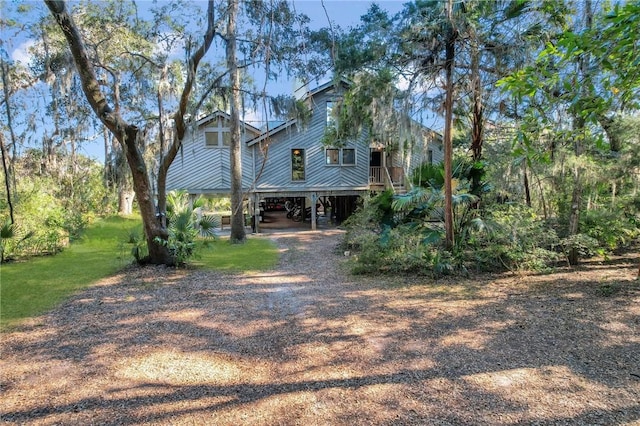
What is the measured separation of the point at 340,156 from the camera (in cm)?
1711

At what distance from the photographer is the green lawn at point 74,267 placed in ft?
18.7

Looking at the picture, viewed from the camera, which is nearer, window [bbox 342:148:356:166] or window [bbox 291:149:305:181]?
window [bbox 291:149:305:181]

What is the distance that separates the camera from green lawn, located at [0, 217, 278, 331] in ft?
18.7

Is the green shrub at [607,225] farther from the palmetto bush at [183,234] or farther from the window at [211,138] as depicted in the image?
the window at [211,138]

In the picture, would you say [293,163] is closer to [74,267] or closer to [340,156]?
[340,156]

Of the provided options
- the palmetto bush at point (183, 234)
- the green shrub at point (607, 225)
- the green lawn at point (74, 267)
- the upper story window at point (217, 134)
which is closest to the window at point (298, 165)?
the upper story window at point (217, 134)

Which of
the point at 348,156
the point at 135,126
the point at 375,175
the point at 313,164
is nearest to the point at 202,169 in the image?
the point at 313,164

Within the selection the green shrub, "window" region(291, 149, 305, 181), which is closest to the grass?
"window" region(291, 149, 305, 181)

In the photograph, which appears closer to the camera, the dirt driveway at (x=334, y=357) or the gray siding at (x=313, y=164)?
the dirt driveway at (x=334, y=357)

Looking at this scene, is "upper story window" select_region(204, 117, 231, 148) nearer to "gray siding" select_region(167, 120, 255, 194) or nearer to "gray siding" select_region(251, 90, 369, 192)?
"gray siding" select_region(167, 120, 255, 194)

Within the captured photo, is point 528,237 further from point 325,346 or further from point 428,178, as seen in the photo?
point 325,346

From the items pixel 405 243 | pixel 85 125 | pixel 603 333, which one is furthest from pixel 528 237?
pixel 85 125

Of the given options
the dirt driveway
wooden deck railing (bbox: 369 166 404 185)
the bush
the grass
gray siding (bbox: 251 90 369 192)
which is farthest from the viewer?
wooden deck railing (bbox: 369 166 404 185)

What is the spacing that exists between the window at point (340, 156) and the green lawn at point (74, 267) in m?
5.68
